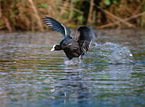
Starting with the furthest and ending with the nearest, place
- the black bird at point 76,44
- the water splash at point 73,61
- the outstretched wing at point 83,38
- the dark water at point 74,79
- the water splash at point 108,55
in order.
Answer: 1. the water splash at point 108,55
2. the water splash at point 73,61
3. the black bird at point 76,44
4. the outstretched wing at point 83,38
5. the dark water at point 74,79

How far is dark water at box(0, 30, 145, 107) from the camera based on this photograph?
5656mm

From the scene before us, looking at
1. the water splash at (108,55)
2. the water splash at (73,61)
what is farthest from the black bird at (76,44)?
the water splash at (108,55)

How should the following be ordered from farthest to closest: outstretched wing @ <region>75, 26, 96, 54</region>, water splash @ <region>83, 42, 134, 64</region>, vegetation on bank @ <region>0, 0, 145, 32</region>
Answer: vegetation on bank @ <region>0, 0, 145, 32</region> → water splash @ <region>83, 42, 134, 64</region> → outstretched wing @ <region>75, 26, 96, 54</region>

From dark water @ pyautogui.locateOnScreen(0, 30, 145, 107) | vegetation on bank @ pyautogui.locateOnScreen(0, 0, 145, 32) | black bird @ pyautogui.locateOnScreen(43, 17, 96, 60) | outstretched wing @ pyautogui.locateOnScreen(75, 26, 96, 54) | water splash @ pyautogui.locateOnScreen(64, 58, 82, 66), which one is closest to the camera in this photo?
dark water @ pyautogui.locateOnScreen(0, 30, 145, 107)

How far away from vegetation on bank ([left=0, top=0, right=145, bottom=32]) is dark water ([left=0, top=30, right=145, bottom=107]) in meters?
10.3

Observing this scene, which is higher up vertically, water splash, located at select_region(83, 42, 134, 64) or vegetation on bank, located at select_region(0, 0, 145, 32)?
vegetation on bank, located at select_region(0, 0, 145, 32)

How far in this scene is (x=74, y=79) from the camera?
7.43m

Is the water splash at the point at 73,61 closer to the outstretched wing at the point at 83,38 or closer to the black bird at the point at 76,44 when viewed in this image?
the black bird at the point at 76,44

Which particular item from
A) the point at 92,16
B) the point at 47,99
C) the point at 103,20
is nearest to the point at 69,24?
the point at 92,16

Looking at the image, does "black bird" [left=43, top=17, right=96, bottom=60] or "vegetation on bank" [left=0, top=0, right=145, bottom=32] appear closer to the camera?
"black bird" [left=43, top=17, right=96, bottom=60]

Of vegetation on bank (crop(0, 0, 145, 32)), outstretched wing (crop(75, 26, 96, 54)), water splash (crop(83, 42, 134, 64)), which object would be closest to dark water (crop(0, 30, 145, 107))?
water splash (crop(83, 42, 134, 64))

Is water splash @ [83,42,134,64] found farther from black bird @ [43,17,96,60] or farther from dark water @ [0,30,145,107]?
black bird @ [43,17,96,60]

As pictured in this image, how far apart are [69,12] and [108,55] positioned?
44.0 ft

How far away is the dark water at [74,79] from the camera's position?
566 centimetres
